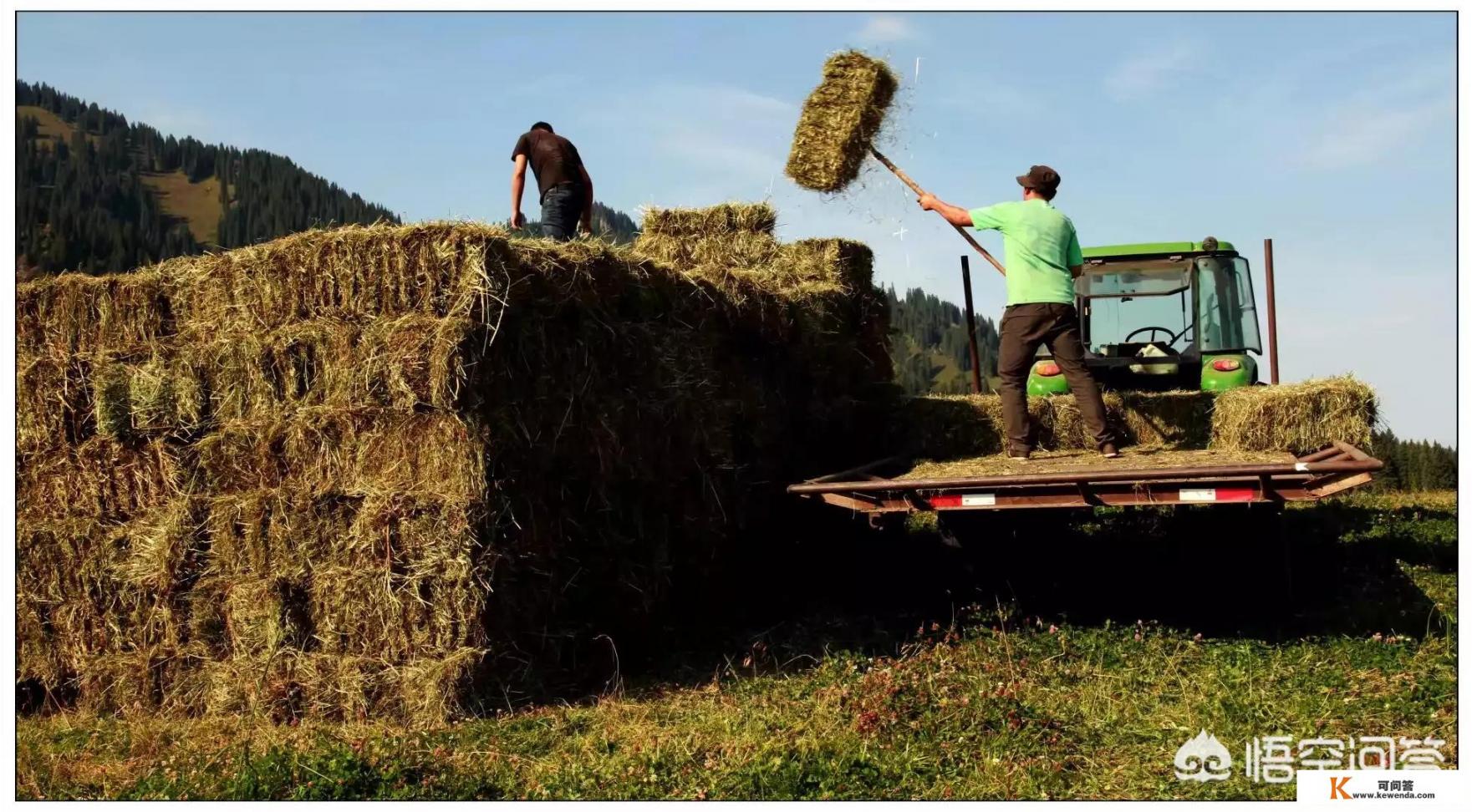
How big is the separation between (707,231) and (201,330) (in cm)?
492

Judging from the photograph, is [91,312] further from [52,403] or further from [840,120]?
[840,120]

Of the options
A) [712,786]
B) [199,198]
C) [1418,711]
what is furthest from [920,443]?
[199,198]

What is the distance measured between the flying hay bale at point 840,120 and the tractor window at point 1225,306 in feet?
Answer: 13.8

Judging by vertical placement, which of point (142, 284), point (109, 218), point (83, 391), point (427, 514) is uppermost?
point (109, 218)

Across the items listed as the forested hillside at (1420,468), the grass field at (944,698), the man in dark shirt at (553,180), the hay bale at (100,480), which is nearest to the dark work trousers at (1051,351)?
the grass field at (944,698)

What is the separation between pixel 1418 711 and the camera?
23.1 feet

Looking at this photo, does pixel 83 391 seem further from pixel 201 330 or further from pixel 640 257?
pixel 640 257

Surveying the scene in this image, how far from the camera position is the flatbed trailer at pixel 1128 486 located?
25.5 feet

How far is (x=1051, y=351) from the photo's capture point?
9195 mm

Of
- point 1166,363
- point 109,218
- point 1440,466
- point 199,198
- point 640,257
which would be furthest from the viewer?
point 199,198

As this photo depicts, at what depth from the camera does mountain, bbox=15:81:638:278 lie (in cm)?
7188

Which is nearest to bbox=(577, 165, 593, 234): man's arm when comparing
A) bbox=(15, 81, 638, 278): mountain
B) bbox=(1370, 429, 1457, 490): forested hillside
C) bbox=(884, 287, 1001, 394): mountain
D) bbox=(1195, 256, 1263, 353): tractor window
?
bbox=(1195, 256, 1263, 353): tractor window

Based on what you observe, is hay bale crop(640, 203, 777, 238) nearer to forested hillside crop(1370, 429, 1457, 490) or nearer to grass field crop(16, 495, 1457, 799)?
grass field crop(16, 495, 1457, 799)

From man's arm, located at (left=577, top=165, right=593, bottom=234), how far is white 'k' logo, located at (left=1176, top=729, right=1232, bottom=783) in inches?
255
